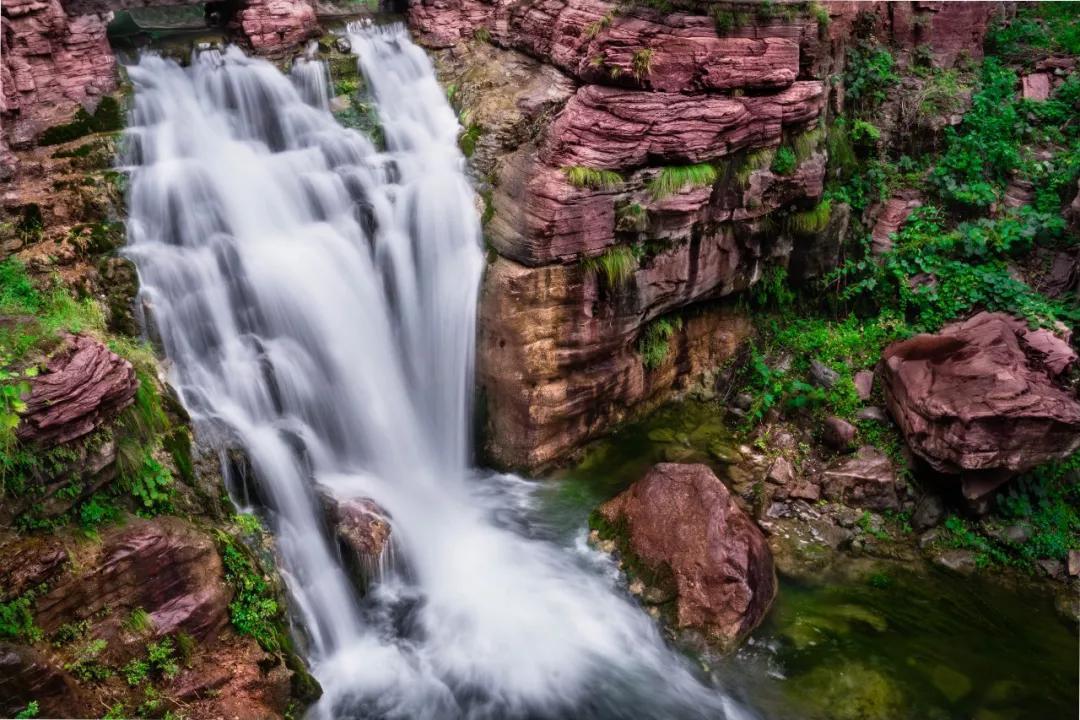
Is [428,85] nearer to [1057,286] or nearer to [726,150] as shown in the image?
[726,150]

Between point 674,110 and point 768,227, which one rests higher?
point 674,110

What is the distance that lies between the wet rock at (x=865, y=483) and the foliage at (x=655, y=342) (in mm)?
2569

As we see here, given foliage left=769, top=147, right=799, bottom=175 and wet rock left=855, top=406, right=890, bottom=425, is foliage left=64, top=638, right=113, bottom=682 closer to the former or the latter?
wet rock left=855, top=406, right=890, bottom=425

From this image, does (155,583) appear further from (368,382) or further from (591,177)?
(591,177)

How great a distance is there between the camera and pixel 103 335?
7.09 m

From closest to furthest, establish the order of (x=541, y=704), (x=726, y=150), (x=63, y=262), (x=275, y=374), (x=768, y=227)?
(x=541, y=704) → (x=63, y=262) → (x=275, y=374) → (x=726, y=150) → (x=768, y=227)

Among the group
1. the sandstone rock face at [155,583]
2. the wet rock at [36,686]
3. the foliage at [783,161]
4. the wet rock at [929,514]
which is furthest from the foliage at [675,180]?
the wet rock at [36,686]

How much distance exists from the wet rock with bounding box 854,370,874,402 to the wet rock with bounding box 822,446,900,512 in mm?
823

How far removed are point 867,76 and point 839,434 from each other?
5535 mm

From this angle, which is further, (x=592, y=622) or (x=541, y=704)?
(x=592, y=622)

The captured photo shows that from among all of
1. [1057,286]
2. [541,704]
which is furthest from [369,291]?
[1057,286]

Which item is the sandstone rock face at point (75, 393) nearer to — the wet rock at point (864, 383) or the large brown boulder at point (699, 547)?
the large brown boulder at point (699, 547)

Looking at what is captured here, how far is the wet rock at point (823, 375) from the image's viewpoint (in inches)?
388

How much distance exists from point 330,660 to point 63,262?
4.91 m
